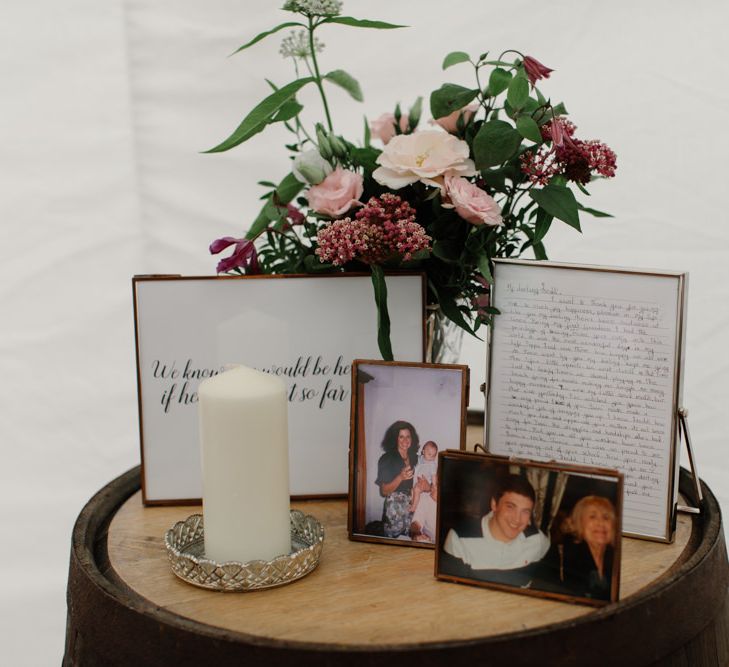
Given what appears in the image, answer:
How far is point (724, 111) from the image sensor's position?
5.06ft

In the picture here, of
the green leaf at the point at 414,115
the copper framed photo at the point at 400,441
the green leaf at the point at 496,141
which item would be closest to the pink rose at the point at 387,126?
the green leaf at the point at 414,115

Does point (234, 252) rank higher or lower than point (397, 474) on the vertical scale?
higher

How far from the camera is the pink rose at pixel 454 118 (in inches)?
41.5

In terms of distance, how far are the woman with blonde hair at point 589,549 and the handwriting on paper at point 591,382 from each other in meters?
0.18

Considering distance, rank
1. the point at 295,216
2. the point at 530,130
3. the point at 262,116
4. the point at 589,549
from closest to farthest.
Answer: the point at 589,549 < the point at 530,130 < the point at 262,116 < the point at 295,216

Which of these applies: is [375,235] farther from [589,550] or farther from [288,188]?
[589,550]

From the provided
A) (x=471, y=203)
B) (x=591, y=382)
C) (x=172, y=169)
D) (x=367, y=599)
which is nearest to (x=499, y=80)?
(x=471, y=203)

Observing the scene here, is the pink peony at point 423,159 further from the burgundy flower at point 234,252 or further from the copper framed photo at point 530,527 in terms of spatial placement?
the copper framed photo at point 530,527

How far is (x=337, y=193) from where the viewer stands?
100 cm

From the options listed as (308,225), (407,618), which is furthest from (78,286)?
(407,618)

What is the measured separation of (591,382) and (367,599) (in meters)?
0.34

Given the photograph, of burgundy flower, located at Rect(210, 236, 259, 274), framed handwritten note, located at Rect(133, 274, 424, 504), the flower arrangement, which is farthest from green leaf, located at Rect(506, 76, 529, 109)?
burgundy flower, located at Rect(210, 236, 259, 274)

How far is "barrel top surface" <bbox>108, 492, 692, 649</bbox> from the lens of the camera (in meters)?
0.76

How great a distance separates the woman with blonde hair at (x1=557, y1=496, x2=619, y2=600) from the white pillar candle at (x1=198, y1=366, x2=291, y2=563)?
0.91 feet
